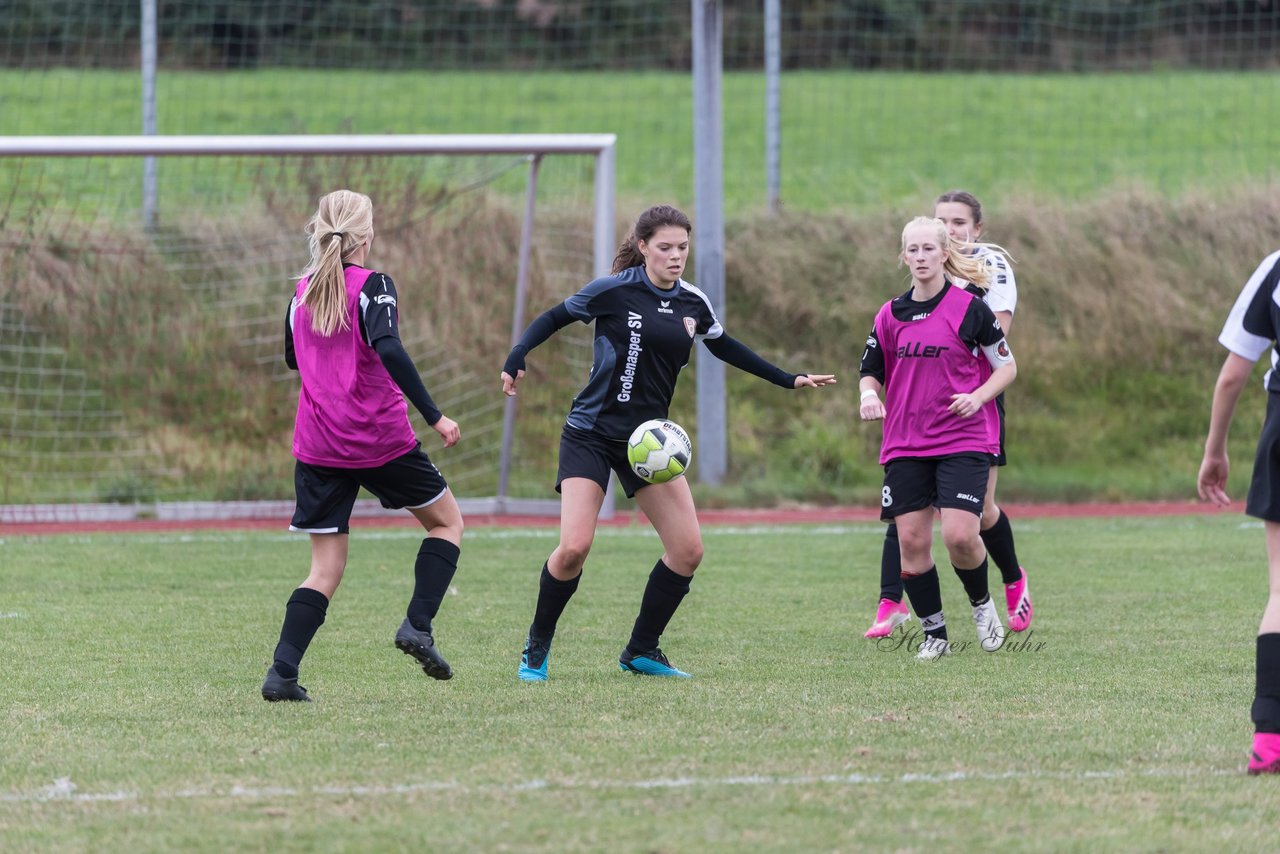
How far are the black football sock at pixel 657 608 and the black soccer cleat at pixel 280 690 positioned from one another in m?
1.24

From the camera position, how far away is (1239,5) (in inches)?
635

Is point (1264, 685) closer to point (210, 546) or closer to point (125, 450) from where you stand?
point (210, 546)

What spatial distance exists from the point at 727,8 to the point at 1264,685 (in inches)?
706

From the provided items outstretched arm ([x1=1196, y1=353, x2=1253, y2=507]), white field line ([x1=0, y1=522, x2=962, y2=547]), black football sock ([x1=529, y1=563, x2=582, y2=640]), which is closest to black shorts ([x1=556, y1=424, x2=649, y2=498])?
black football sock ([x1=529, y1=563, x2=582, y2=640])

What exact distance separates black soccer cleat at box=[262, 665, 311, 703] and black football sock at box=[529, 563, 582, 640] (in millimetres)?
885

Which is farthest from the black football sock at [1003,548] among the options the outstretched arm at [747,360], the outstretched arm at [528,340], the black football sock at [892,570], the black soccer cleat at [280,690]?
the black soccer cleat at [280,690]

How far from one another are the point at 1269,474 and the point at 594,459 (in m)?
2.38

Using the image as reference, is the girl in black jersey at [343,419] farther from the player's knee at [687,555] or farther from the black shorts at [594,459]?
the player's knee at [687,555]

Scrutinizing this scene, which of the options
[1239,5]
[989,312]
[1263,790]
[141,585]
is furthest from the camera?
[1239,5]

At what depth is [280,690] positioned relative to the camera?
17.2 feet

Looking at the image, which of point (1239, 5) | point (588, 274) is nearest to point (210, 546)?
point (588, 274)

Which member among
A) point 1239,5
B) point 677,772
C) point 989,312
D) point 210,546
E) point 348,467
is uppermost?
point 1239,5

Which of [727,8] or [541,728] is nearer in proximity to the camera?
[541,728]

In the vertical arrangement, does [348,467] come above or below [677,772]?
above
